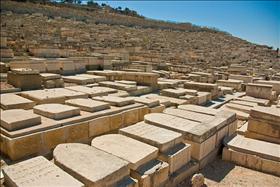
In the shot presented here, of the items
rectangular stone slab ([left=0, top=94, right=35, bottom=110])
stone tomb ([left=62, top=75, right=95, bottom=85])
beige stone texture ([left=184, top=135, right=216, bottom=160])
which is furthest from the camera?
stone tomb ([left=62, top=75, right=95, bottom=85])

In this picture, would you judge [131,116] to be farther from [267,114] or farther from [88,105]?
[267,114]

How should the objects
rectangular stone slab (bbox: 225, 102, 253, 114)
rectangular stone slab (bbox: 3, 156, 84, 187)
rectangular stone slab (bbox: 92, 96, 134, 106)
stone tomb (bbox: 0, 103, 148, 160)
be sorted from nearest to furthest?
rectangular stone slab (bbox: 3, 156, 84, 187)
stone tomb (bbox: 0, 103, 148, 160)
rectangular stone slab (bbox: 92, 96, 134, 106)
rectangular stone slab (bbox: 225, 102, 253, 114)

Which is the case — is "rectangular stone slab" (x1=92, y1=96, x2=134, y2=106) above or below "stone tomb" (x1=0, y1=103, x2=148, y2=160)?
above

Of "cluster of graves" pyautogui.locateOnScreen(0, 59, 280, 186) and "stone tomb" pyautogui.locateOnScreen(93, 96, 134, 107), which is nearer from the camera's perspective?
"cluster of graves" pyautogui.locateOnScreen(0, 59, 280, 186)

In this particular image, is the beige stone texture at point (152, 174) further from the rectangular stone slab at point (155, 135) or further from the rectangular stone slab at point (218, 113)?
the rectangular stone slab at point (218, 113)

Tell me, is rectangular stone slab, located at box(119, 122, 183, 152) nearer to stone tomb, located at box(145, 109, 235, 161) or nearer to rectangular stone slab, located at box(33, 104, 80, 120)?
stone tomb, located at box(145, 109, 235, 161)

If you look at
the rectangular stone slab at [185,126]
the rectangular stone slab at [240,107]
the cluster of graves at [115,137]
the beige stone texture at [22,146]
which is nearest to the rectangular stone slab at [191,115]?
the cluster of graves at [115,137]

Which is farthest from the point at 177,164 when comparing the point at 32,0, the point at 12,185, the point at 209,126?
the point at 32,0

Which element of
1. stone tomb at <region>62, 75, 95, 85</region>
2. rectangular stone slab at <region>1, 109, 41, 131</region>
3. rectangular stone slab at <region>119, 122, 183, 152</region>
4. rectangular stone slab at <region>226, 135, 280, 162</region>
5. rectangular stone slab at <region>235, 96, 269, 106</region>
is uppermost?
stone tomb at <region>62, 75, 95, 85</region>

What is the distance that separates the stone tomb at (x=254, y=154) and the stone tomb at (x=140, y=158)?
4.56 feet

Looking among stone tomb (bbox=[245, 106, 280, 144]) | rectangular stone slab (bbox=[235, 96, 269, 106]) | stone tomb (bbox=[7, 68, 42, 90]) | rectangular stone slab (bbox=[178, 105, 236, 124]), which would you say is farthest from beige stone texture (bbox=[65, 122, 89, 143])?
rectangular stone slab (bbox=[235, 96, 269, 106])

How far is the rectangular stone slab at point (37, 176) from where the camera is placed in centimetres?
190

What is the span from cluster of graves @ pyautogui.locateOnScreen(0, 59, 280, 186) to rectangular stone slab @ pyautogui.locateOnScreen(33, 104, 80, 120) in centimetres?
1

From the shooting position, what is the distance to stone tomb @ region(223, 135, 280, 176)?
3287mm
